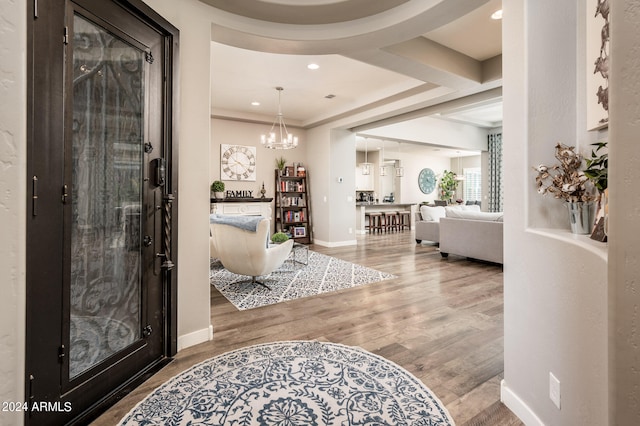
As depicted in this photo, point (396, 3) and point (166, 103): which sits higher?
point (396, 3)

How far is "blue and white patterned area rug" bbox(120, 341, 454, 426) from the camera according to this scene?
1640 millimetres

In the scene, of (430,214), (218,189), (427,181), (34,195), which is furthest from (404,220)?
(34,195)

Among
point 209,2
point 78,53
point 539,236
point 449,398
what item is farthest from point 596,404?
point 209,2

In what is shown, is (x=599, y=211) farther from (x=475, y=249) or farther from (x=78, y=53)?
(x=475, y=249)

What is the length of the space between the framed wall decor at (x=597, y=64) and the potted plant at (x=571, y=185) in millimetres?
164

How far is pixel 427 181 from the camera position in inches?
510

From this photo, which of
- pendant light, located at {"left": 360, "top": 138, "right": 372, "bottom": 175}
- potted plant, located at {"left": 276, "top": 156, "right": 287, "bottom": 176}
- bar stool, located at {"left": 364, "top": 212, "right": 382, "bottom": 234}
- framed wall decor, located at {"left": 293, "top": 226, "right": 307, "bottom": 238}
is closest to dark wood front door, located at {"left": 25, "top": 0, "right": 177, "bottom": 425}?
potted plant, located at {"left": 276, "top": 156, "right": 287, "bottom": 176}

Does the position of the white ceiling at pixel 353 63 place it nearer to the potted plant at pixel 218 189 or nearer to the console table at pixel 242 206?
the potted plant at pixel 218 189

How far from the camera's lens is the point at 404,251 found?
22.3ft

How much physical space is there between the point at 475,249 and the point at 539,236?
436 centimetres

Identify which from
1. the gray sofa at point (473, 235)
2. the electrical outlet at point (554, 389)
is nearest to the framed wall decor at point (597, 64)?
the electrical outlet at point (554, 389)

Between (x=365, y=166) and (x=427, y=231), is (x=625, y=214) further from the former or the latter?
(x=365, y=166)

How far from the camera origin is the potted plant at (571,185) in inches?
Answer: 59.7

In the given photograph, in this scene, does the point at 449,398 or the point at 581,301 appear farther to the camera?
the point at 449,398
